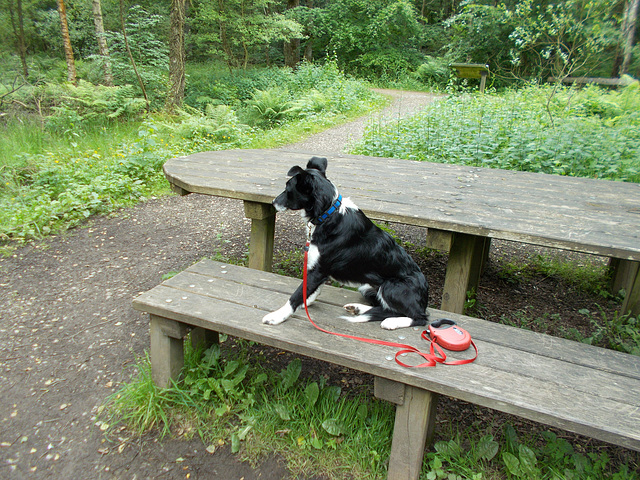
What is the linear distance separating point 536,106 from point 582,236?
7284 mm

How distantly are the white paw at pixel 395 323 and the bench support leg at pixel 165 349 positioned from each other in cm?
112

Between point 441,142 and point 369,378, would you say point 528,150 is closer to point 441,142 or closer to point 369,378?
point 441,142

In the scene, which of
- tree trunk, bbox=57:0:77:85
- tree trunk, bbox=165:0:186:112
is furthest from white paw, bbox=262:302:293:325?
tree trunk, bbox=57:0:77:85

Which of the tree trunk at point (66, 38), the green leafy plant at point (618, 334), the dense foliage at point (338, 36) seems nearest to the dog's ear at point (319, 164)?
the green leafy plant at point (618, 334)

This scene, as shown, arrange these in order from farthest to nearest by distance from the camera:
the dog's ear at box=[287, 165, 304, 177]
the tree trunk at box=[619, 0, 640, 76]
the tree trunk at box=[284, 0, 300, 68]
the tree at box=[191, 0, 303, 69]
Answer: the tree trunk at box=[284, 0, 300, 68] → the tree at box=[191, 0, 303, 69] → the tree trunk at box=[619, 0, 640, 76] → the dog's ear at box=[287, 165, 304, 177]

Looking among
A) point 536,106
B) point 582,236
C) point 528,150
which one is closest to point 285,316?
point 582,236

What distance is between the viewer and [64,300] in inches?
140

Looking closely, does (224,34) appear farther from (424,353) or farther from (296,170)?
(424,353)

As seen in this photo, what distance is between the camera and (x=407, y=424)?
186cm

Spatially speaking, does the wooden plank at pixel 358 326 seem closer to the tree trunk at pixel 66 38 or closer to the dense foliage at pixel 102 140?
the dense foliage at pixel 102 140

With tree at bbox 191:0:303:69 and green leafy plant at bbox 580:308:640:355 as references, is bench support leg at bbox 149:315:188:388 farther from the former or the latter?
tree at bbox 191:0:303:69

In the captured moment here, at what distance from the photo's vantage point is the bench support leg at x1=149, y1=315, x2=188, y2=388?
7.55 ft

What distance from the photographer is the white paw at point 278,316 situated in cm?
206

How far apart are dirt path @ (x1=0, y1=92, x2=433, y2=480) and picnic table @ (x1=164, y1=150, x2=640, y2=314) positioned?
120cm
